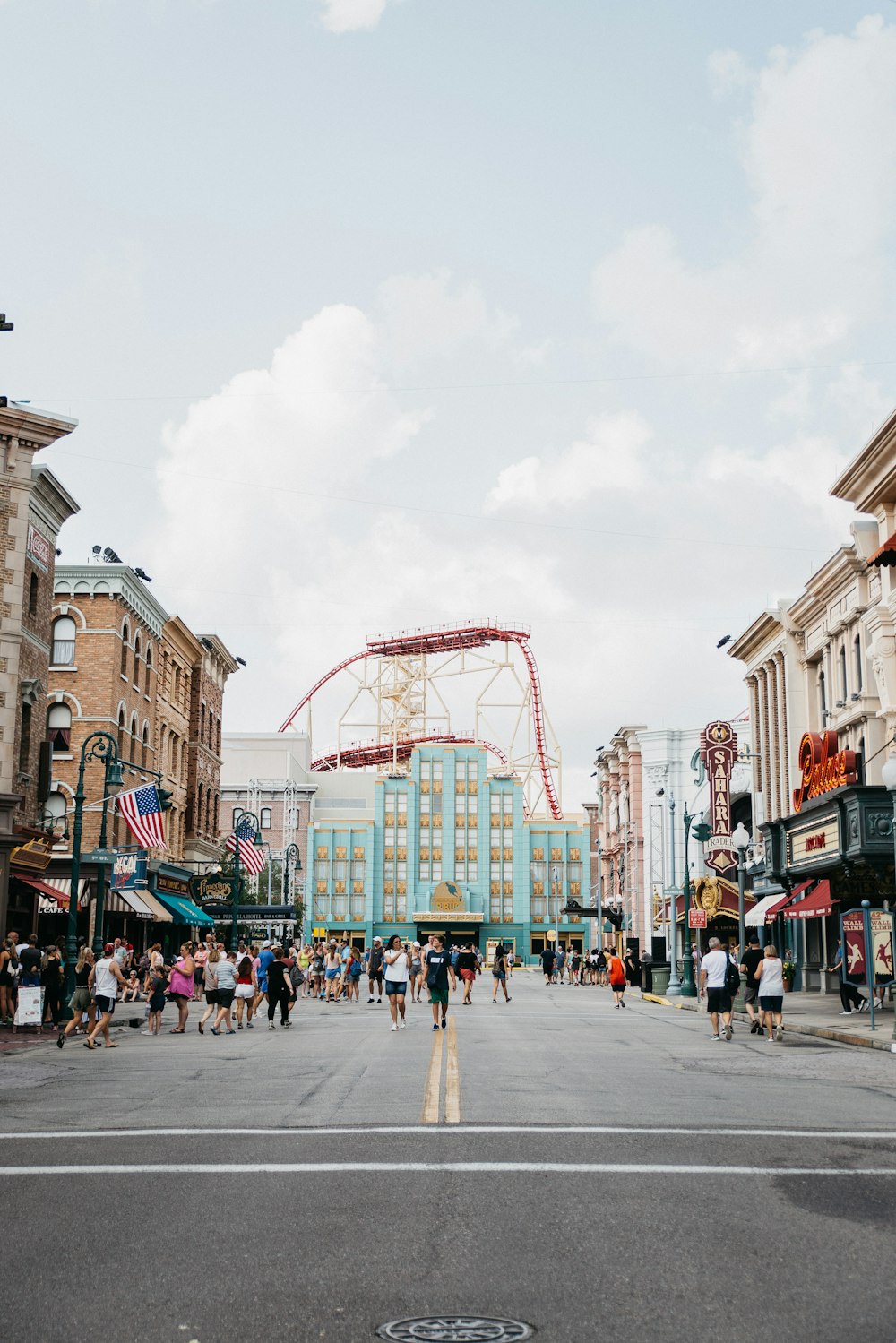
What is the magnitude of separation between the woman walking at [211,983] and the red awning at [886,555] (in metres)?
18.3

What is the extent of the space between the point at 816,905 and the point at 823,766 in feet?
12.9

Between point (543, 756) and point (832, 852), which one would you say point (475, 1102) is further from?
point (543, 756)

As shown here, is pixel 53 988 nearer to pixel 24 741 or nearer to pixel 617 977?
pixel 24 741

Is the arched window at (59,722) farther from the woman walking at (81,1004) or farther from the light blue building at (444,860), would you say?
the light blue building at (444,860)

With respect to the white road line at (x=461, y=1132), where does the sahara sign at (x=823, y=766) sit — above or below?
above

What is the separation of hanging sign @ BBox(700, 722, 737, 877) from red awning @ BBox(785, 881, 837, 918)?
842cm

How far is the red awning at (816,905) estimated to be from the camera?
1394 inches

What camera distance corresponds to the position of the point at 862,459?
3497 cm

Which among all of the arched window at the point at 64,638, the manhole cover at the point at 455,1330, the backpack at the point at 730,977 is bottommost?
the manhole cover at the point at 455,1330

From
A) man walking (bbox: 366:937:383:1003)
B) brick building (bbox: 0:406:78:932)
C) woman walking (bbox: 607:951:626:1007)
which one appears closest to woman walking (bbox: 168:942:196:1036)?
brick building (bbox: 0:406:78:932)

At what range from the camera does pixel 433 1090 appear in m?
15.2

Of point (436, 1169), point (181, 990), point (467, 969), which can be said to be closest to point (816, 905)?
point (467, 969)

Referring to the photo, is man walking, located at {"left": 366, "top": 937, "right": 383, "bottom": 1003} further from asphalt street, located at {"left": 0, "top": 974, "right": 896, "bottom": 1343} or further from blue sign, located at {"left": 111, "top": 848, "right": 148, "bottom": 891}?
asphalt street, located at {"left": 0, "top": 974, "right": 896, "bottom": 1343}

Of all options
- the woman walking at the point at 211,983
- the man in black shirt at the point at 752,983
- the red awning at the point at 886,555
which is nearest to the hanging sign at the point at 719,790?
the man in black shirt at the point at 752,983
